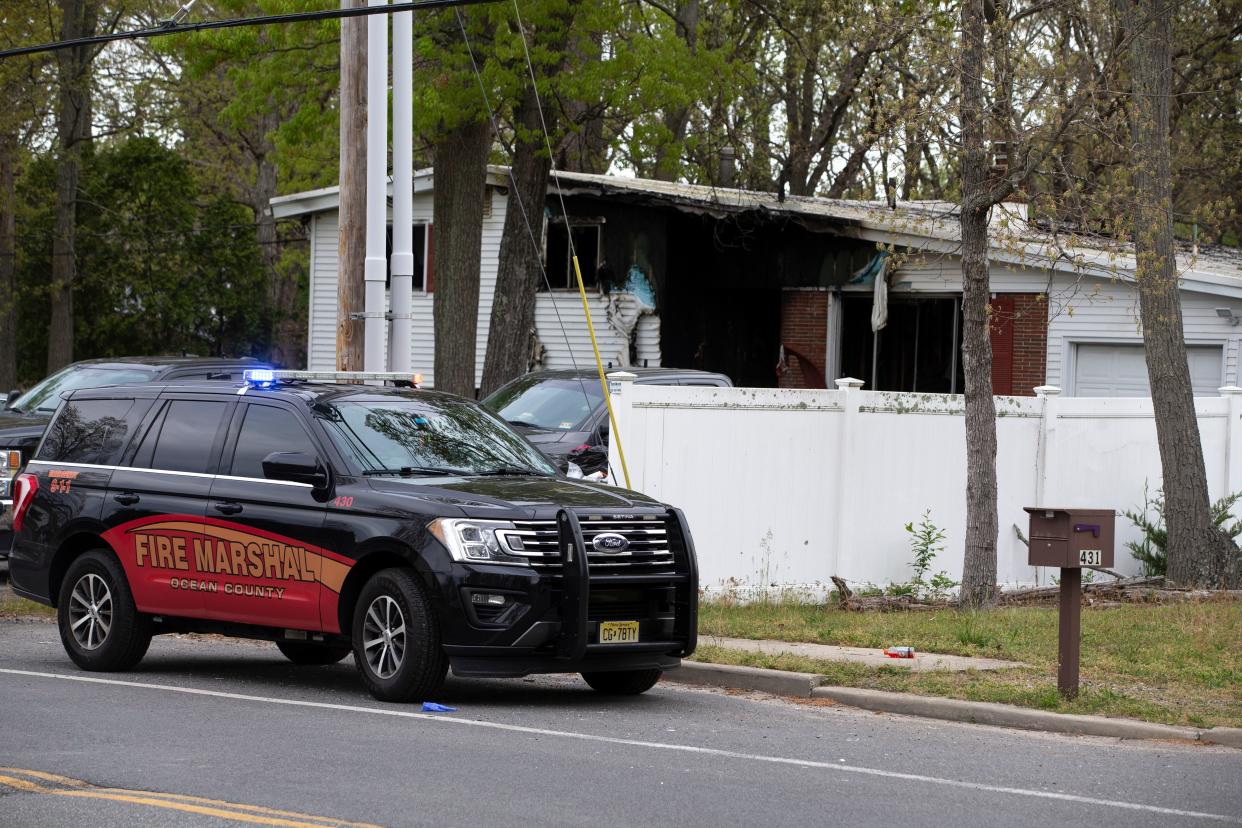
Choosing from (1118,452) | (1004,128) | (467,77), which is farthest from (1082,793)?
(467,77)

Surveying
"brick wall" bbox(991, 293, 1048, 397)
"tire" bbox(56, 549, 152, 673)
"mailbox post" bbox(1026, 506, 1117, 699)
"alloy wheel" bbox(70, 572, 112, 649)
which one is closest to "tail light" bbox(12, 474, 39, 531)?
"tire" bbox(56, 549, 152, 673)

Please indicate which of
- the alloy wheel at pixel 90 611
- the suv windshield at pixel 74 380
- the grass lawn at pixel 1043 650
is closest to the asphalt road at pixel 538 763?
the alloy wheel at pixel 90 611

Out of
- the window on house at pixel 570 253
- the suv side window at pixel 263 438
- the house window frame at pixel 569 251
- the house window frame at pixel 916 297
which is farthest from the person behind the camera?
the window on house at pixel 570 253

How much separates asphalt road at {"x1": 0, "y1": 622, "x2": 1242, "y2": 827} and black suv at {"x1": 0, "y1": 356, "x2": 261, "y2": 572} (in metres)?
5.69

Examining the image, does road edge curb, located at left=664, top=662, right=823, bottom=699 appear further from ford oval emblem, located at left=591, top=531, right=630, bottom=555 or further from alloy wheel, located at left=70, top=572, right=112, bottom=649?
alloy wheel, located at left=70, top=572, right=112, bottom=649

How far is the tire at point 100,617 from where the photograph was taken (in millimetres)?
10953

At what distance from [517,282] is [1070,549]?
54.1 ft

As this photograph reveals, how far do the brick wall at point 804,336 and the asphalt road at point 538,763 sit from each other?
16.8 m

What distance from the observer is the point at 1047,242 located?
14.2m

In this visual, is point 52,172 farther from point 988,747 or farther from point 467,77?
point 988,747

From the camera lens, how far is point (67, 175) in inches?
1500

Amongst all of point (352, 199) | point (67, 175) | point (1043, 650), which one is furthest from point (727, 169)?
point (1043, 650)

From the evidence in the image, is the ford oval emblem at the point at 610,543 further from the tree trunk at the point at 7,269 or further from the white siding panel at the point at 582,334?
the tree trunk at the point at 7,269

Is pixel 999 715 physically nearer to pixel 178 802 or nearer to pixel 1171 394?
pixel 178 802
